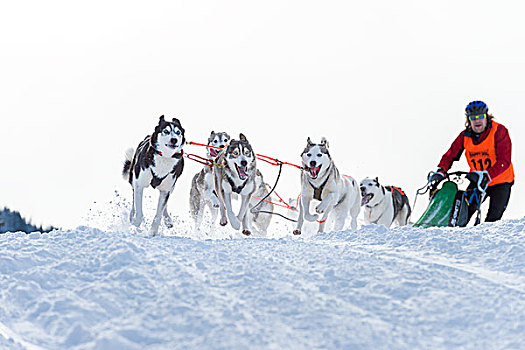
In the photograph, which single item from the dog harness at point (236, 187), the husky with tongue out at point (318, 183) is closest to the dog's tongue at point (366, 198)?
the husky with tongue out at point (318, 183)

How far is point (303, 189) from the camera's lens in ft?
25.6

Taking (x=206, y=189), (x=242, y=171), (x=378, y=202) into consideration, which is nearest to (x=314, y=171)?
(x=242, y=171)

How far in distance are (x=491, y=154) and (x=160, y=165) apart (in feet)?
11.9

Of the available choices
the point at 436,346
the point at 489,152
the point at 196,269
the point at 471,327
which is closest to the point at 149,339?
the point at 196,269

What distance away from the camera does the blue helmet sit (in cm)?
639

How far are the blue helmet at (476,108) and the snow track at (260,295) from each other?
6.46 ft

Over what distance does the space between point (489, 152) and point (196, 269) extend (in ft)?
12.5

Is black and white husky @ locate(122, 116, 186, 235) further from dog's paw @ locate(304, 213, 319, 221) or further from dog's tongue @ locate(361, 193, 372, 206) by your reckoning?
dog's tongue @ locate(361, 193, 372, 206)

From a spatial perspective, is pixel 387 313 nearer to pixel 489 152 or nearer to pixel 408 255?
pixel 408 255

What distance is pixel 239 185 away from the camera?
7.29 metres

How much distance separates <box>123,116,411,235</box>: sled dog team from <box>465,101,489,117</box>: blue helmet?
6.43ft

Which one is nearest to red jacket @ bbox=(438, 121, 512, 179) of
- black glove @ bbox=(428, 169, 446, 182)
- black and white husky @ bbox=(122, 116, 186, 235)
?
black glove @ bbox=(428, 169, 446, 182)

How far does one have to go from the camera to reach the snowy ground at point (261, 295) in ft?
9.96

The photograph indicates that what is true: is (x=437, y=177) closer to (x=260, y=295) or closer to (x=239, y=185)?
(x=239, y=185)
